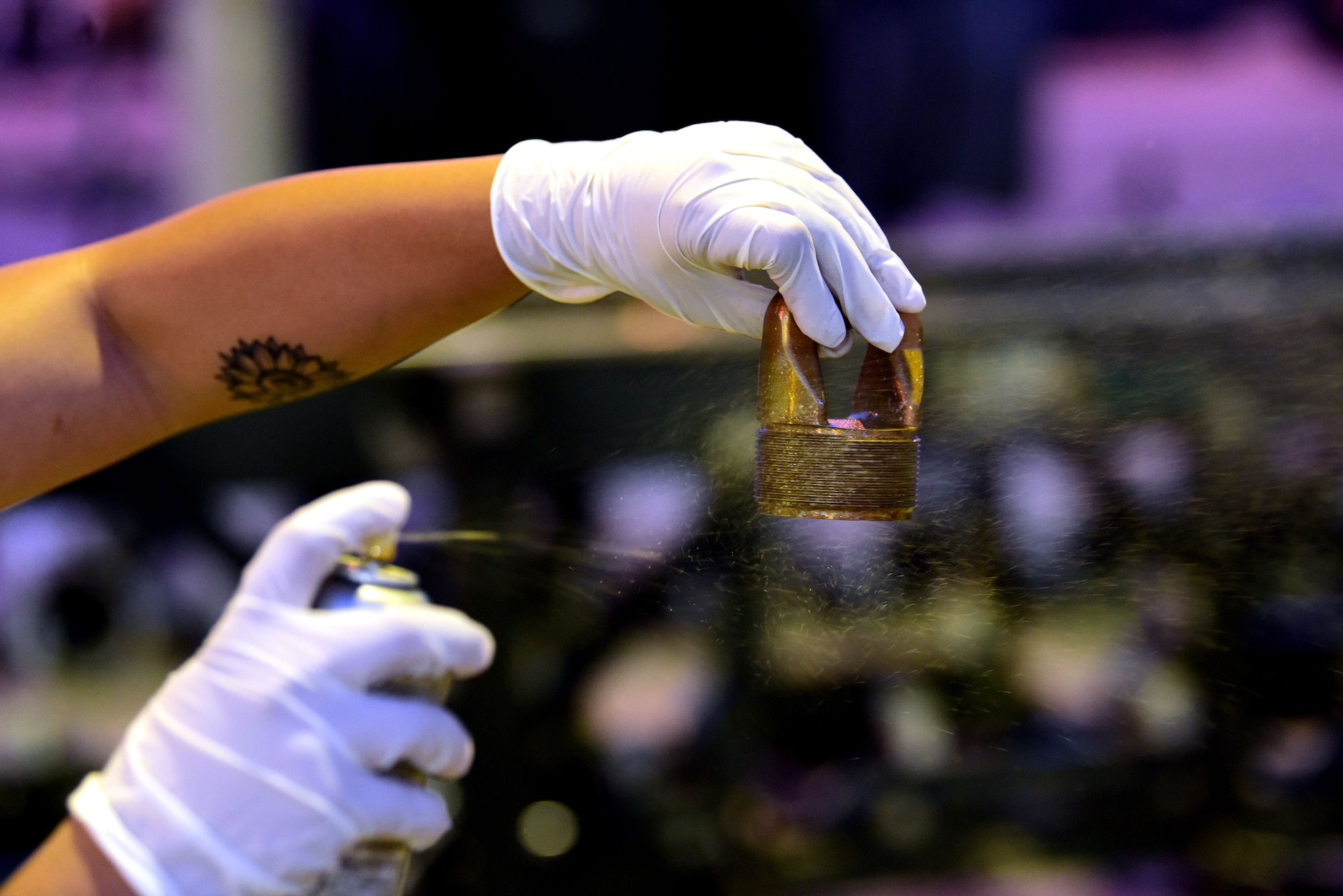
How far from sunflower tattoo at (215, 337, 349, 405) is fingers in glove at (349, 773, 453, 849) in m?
0.54

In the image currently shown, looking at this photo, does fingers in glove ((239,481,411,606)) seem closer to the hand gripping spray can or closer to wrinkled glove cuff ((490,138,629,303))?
the hand gripping spray can

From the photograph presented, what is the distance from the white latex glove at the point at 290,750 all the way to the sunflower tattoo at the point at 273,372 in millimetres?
296

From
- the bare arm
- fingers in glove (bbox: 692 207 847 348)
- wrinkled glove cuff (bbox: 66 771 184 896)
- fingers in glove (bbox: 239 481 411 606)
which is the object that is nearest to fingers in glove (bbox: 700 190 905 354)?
fingers in glove (bbox: 692 207 847 348)

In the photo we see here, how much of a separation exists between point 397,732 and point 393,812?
10 cm

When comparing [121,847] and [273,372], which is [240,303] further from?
[121,847]

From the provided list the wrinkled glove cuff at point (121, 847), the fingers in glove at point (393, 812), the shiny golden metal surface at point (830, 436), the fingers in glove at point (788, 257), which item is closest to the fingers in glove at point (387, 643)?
the fingers in glove at point (393, 812)

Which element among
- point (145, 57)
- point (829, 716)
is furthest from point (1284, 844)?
point (145, 57)

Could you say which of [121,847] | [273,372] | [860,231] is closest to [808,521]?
[860,231]

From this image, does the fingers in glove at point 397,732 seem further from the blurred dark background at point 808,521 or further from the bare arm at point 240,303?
the blurred dark background at point 808,521

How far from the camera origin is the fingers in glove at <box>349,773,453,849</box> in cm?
106

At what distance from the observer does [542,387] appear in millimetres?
2479

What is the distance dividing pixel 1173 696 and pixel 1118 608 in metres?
0.25

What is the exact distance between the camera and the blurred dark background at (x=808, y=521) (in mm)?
2391

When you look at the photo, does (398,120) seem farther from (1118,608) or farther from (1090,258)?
(1118,608)
